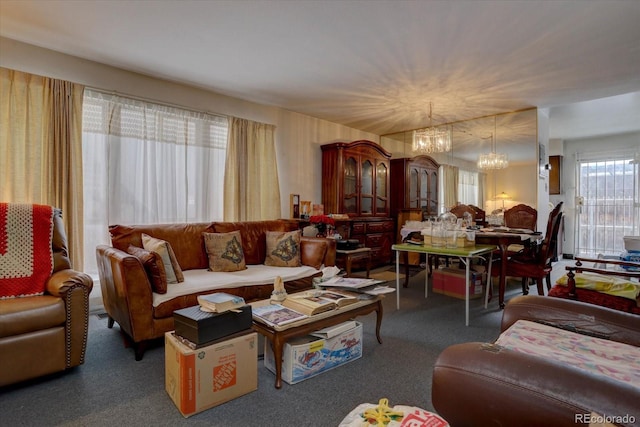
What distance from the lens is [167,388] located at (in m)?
1.83

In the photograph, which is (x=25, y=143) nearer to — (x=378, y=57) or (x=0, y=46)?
(x=0, y=46)

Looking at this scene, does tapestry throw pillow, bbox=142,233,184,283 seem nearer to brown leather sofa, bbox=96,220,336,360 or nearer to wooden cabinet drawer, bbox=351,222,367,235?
brown leather sofa, bbox=96,220,336,360

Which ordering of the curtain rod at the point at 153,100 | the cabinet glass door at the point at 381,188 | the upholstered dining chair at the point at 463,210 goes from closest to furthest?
the curtain rod at the point at 153,100 < the upholstered dining chair at the point at 463,210 < the cabinet glass door at the point at 381,188

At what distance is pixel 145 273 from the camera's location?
227 cm

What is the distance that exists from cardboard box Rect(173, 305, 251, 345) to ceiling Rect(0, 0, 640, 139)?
2.05 metres

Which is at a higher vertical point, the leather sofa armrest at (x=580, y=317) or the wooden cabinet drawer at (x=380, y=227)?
the wooden cabinet drawer at (x=380, y=227)

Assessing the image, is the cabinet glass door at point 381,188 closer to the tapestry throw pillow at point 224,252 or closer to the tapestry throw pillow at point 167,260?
the tapestry throw pillow at point 224,252

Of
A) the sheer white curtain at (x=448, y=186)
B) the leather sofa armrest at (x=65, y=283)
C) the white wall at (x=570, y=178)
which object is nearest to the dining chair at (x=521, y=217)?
the sheer white curtain at (x=448, y=186)

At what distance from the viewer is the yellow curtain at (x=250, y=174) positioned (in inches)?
165

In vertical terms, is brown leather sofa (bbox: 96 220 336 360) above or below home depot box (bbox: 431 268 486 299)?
above

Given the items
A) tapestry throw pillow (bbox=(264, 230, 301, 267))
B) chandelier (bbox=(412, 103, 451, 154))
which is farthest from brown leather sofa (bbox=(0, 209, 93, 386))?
chandelier (bbox=(412, 103, 451, 154))

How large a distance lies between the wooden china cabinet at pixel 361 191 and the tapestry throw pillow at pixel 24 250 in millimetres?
3311

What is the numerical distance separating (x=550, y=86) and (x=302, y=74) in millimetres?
2830

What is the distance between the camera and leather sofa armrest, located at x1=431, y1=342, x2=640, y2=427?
771 mm
